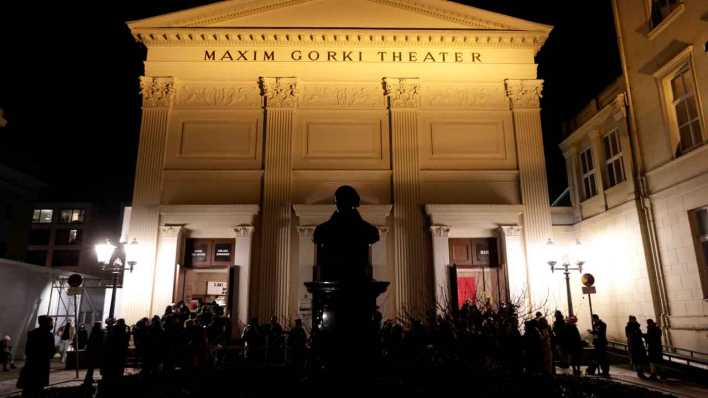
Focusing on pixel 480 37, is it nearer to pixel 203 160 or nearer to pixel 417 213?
pixel 417 213

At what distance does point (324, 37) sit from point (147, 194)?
30.8ft

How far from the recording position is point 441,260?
739 inches

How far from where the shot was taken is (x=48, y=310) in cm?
2008

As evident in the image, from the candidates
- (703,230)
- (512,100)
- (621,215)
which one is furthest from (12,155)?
(703,230)

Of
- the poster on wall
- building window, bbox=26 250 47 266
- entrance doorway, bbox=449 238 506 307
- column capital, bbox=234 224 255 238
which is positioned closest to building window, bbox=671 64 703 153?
entrance doorway, bbox=449 238 506 307

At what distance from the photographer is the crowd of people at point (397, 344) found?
32.3ft

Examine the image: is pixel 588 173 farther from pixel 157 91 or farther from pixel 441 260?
pixel 157 91

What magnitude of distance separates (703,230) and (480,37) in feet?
36.0

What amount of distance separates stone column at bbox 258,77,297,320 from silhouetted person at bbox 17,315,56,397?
349 inches

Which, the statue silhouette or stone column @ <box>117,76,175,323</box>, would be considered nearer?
the statue silhouette

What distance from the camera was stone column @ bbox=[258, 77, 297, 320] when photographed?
18406 millimetres

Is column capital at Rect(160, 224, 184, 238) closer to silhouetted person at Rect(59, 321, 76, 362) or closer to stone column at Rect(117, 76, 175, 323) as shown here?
stone column at Rect(117, 76, 175, 323)

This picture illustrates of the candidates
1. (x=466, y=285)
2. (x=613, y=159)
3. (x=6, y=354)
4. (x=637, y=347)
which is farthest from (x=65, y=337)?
(x=613, y=159)

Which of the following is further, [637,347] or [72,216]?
[72,216]
